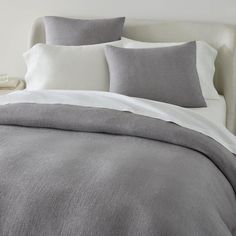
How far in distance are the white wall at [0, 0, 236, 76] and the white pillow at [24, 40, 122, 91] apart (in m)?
0.47

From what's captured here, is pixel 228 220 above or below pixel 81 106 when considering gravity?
below

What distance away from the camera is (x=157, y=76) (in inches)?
116

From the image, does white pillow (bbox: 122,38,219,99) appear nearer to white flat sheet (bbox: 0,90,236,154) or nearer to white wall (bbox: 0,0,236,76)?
white wall (bbox: 0,0,236,76)

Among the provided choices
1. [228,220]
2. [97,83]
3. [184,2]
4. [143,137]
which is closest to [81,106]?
[143,137]

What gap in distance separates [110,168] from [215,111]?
4.07ft

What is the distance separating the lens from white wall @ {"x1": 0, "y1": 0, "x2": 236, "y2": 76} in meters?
3.42

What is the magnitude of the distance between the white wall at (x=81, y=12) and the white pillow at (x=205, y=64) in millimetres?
298

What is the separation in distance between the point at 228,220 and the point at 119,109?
72 cm

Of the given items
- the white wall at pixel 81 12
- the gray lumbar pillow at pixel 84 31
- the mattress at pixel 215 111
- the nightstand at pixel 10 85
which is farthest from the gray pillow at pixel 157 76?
the nightstand at pixel 10 85

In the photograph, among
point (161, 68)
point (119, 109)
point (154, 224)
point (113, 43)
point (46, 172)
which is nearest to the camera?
point (154, 224)

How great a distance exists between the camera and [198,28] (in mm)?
3373

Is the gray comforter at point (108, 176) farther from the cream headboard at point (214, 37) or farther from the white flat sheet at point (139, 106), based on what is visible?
the cream headboard at point (214, 37)

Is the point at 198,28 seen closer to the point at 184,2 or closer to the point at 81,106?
the point at 184,2

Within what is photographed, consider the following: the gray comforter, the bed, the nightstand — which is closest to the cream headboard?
the nightstand
